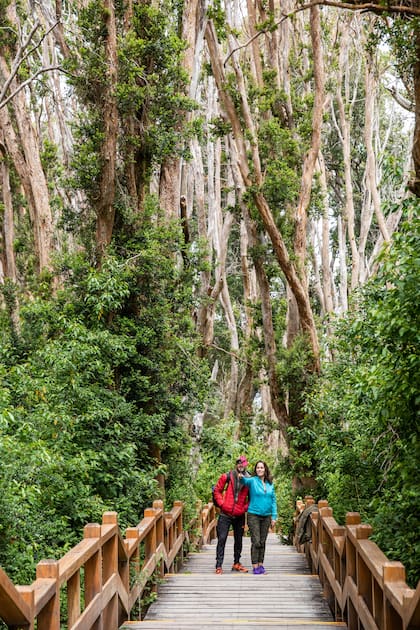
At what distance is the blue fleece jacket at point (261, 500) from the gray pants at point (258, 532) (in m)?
0.08

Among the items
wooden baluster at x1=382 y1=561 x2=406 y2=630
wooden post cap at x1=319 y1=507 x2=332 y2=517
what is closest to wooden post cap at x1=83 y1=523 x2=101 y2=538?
wooden baluster at x1=382 y1=561 x2=406 y2=630

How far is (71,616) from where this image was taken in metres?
4.74

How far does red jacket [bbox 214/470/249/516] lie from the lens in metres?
10.0

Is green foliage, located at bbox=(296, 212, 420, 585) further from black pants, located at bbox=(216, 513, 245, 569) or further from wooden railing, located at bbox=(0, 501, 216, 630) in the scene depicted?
black pants, located at bbox=(216, 513, 245, 569)

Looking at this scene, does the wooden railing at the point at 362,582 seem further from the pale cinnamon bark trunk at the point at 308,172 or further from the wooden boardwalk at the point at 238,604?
the pale cinnamon bark trunk at the point at 308,172

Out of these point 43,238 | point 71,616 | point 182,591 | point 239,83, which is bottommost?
point 182,591

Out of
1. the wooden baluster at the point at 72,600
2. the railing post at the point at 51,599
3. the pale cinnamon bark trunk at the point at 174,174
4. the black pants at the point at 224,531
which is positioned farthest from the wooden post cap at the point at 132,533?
the pale cinnamon bark trunk at the point at 174,174

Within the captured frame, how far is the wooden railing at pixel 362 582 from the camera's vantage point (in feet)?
13.6

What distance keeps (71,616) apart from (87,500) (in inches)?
112

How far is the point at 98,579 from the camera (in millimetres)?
5504

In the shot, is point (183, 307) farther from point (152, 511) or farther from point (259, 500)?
point (152, 511)

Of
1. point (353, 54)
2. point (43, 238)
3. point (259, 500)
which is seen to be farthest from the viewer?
point (353, 54)

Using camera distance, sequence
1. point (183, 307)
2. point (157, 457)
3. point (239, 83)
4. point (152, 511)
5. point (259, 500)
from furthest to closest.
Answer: point (239, 83), point (183, 307), point (157, 457), point (259, 500), point (152, 511)

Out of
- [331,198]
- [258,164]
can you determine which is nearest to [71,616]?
[258,164]
